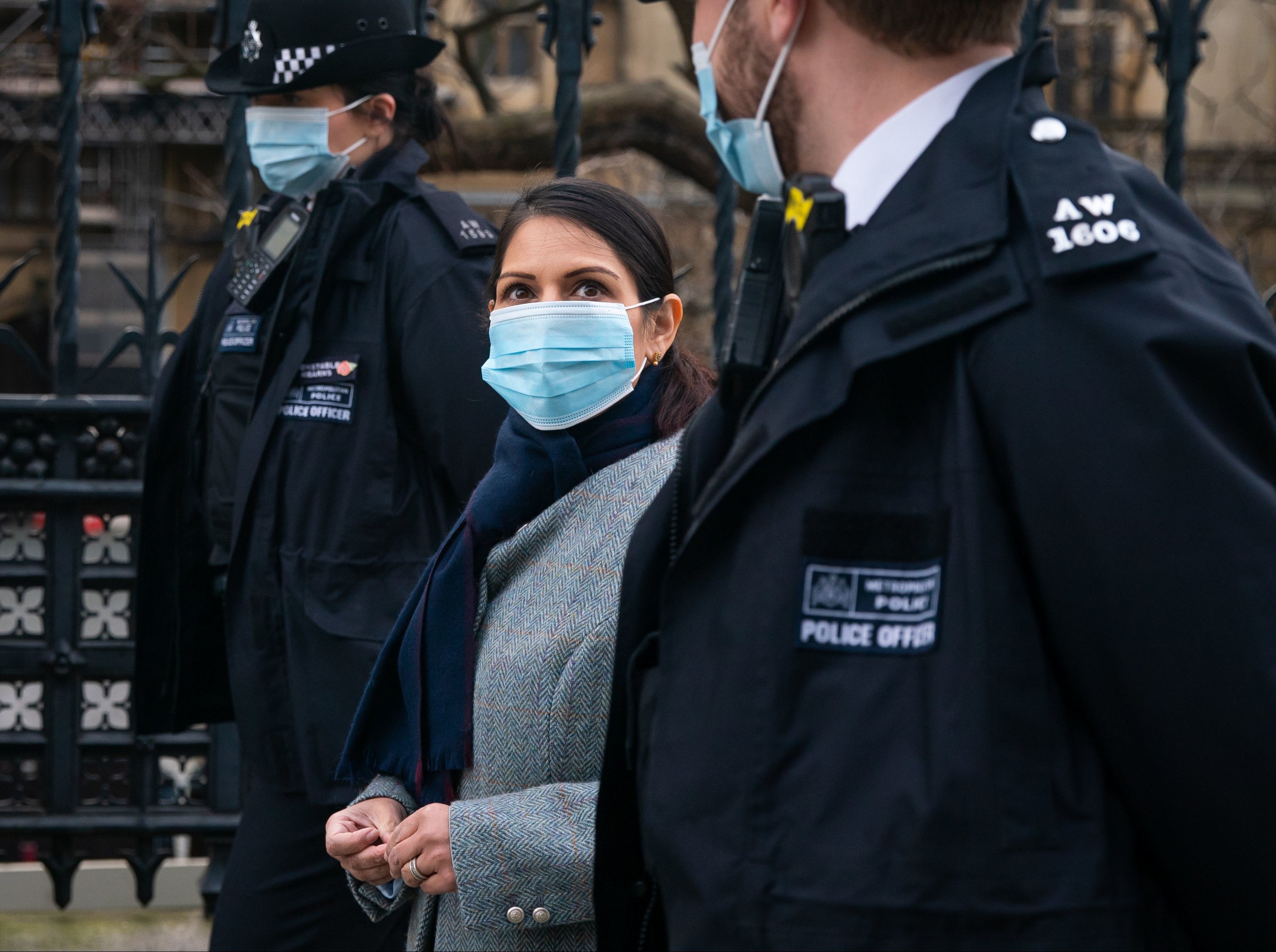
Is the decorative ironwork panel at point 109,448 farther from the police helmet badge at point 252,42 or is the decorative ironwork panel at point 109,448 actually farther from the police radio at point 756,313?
the police radio at point 756,313

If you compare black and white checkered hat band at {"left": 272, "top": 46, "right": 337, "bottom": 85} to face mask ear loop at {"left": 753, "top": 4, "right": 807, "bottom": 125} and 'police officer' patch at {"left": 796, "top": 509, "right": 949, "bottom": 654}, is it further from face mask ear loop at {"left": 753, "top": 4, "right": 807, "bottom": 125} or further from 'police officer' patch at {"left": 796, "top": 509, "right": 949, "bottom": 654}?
'police officer' patch at {"left": 796, "top": 509, "right": 949, "bottom": 654}

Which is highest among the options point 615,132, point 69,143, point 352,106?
point 615,132

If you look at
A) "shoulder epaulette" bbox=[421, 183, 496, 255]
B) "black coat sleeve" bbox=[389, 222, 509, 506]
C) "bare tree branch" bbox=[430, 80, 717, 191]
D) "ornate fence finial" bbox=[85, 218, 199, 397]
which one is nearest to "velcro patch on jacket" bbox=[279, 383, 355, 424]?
"black coat sleeve" bbox=[389, 222, 509, 506]

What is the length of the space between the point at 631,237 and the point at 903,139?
1.11 metres

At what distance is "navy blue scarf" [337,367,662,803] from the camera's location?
2.23m

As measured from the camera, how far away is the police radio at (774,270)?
1407 mm

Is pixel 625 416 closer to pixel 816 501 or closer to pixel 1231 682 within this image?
pixel 816 501

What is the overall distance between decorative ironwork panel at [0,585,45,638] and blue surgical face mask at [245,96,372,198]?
5.51ft

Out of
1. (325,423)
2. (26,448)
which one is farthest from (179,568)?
(26,448)

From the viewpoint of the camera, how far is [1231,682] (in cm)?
118

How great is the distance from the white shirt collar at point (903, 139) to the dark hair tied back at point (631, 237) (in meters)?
1.00

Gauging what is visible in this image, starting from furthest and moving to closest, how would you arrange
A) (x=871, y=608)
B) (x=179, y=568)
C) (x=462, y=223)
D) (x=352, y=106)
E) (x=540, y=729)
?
(x=179, y=568) → (x=352, y=106) → (x=462, y=223) → (x=540, y=729) → (x=871, y=608)

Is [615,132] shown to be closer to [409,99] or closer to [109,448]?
[109,448]

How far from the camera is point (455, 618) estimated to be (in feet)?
7.34
